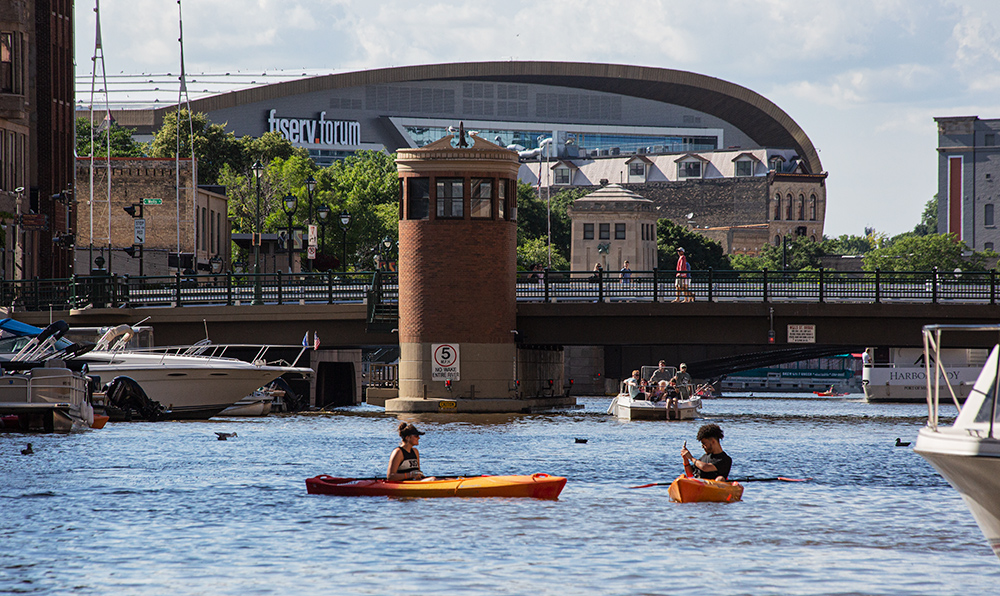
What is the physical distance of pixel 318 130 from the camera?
7111 inches

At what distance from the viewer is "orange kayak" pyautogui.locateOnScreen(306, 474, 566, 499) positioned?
23.2 meters

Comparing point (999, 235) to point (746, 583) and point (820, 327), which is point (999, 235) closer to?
point (820, 327)

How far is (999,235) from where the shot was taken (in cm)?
15538

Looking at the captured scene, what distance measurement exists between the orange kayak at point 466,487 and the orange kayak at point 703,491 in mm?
1947

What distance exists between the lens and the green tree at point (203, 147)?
354ft

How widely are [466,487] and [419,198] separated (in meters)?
27.1

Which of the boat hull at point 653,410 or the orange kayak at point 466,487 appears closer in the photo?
the orange kayak at point 466,487

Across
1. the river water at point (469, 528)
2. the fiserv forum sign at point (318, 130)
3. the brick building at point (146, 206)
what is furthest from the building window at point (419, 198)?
the fiserv forum sign at point (318, 130)

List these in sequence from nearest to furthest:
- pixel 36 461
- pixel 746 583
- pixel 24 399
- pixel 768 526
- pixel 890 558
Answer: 1. pixel 746 583
2. pixel 890 558
3. pixel 768 526
4. pixel 36 461
5. pixel 24 399

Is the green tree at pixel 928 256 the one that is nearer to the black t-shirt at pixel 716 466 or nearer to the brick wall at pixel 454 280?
the brick wall at pixel 454 280

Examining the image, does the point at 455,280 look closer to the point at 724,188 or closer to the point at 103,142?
the point at 103,142

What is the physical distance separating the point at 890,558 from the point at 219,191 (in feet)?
272

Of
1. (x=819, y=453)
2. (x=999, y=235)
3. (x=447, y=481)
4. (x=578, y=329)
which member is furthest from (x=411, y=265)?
(x=999, y=235)

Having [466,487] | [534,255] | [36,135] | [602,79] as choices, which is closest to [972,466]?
[466,487]
